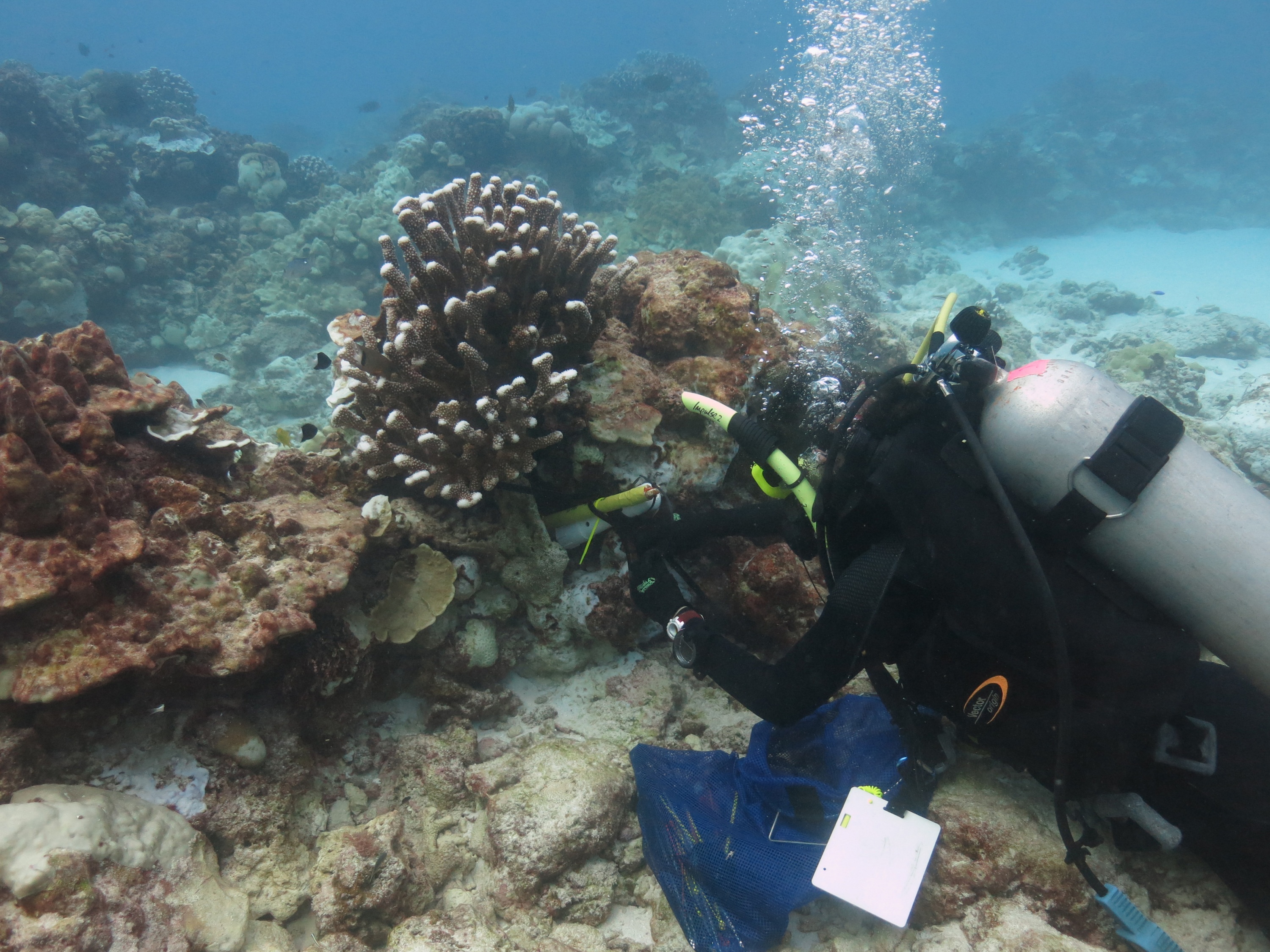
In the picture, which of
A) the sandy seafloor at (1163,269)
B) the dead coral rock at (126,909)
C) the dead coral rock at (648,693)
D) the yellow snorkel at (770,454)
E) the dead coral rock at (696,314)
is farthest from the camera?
the sandy seafloor at (1163,269)

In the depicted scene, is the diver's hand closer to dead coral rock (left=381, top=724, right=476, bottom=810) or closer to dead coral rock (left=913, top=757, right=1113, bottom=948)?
dead coral rock (left=381, top=724, right=476, bottom=810)

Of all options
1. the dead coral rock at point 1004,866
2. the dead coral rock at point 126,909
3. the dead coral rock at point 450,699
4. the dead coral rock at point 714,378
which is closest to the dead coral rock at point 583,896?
the dead coral rock at point 450,699

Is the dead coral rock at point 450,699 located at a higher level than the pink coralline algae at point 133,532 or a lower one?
lower

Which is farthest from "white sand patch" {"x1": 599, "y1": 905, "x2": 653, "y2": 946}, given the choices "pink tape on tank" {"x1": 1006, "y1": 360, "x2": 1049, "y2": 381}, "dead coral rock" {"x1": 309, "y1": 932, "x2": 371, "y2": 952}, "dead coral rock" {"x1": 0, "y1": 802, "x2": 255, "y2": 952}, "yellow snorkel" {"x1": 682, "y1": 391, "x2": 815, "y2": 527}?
"pink tape on tank" {"x1": 1006, "y1": 360, "x2": 1049, "y2": 381}

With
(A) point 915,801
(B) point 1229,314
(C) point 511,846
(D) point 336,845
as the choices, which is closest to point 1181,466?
(A) point 915,801

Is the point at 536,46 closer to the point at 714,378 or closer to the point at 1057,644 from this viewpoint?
the point at 714,378

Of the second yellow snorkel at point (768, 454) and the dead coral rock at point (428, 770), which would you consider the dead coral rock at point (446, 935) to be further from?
the second yellow snorkel at point (768, 454)

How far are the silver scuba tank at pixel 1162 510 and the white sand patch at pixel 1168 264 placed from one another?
2057 centimetres

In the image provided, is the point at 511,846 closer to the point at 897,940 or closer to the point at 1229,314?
the point at 897,940

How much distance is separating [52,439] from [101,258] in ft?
49.6

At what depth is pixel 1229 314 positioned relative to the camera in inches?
557

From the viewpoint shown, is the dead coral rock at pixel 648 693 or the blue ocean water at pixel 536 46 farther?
the blue ocean water at pixel 536 46

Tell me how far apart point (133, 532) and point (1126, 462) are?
3.78m

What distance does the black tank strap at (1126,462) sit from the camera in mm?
1937
